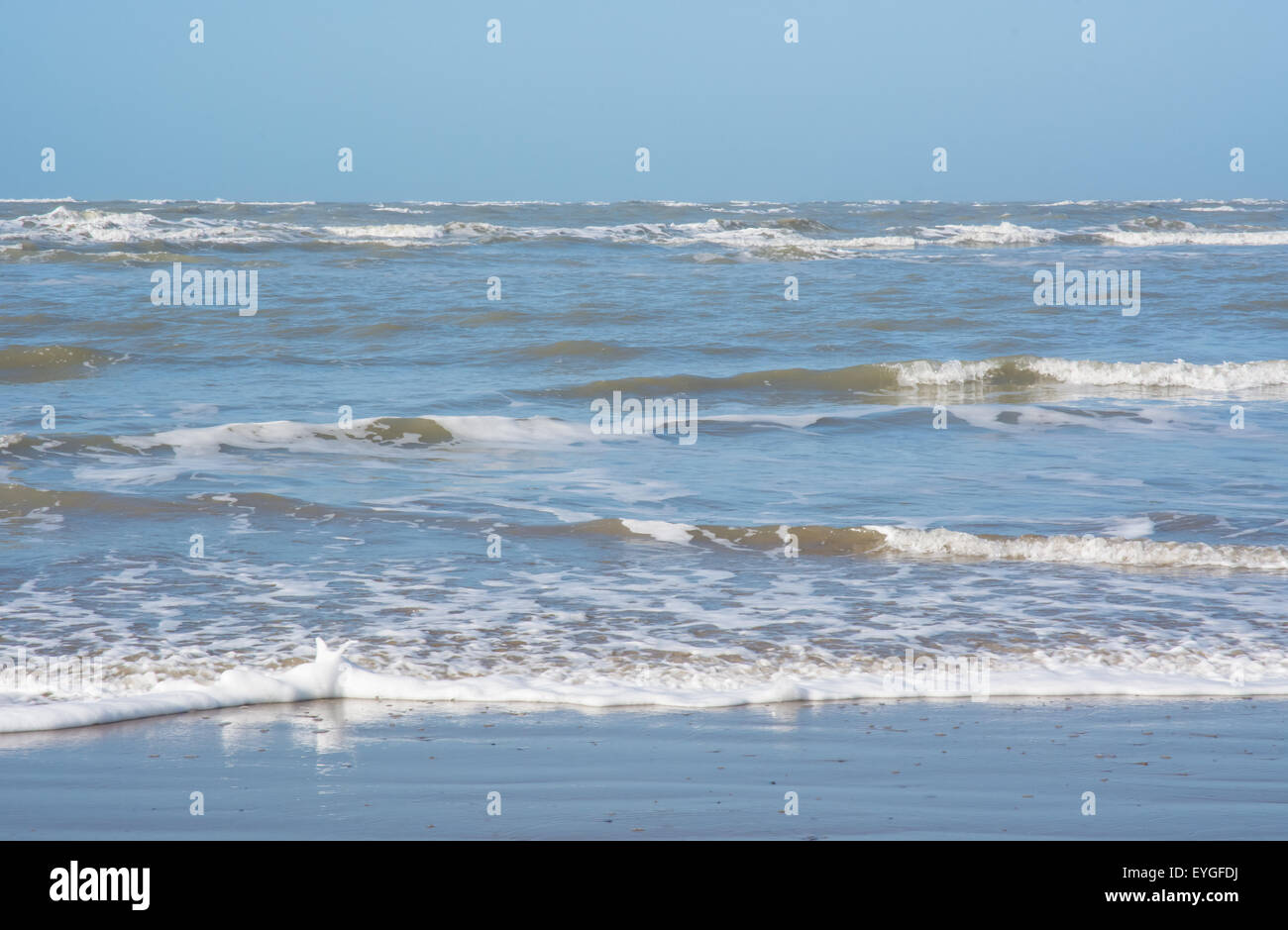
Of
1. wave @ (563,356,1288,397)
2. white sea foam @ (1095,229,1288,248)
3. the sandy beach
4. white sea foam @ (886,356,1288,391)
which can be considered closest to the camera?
the sandy beach

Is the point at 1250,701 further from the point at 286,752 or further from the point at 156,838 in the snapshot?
the point at 156,838

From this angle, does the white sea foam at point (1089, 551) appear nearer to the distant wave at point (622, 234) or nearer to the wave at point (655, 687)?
the wave at point (655, 687)

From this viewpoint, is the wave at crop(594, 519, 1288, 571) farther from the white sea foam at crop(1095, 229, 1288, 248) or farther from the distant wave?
the white sea foam at crop(1095, 229, 1288, 248)

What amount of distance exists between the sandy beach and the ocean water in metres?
0.25

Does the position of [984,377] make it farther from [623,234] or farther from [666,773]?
[623,234]

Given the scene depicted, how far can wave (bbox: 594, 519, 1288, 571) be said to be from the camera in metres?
6.97

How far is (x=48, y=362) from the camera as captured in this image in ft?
46.6

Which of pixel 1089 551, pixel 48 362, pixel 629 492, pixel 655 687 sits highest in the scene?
pixel 48 362

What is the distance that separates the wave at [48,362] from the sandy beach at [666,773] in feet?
35.7

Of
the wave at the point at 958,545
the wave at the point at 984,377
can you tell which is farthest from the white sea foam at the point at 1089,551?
the wave at the point at 984,377

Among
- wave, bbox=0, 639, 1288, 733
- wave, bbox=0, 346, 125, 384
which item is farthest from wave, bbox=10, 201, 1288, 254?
wave, bbox=0, 639, 1288, 733

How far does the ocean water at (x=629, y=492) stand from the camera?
5.11 m

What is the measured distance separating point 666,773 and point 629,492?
16.3 feet

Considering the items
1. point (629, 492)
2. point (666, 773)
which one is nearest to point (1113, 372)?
point (629, 492)
